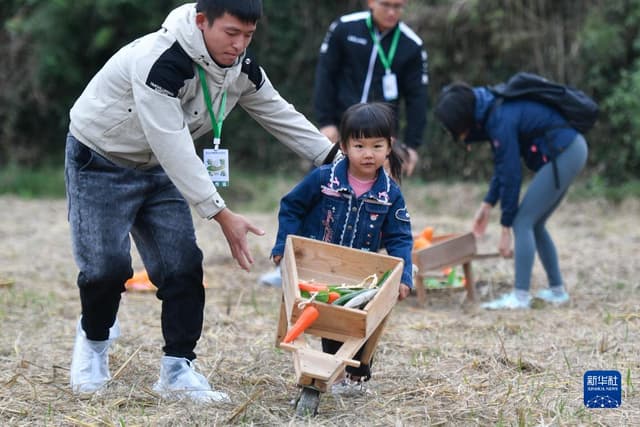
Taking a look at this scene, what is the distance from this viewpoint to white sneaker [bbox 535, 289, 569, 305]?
6.50 m

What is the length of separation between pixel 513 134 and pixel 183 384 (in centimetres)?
308

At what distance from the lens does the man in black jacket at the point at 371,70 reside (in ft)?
22.4

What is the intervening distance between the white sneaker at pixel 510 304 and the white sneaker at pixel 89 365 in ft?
9.89

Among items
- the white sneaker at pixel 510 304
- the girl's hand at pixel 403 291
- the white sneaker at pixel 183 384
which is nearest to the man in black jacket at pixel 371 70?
the white sneaker at pixel 510 304

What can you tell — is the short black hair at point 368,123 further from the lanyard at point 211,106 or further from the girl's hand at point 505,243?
the girl's hand at point 505,243

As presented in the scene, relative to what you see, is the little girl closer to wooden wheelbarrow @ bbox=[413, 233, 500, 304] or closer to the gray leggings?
wooden wheelbarrow @ bbox=[413, 233, 500, 304]

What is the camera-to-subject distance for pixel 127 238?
4020 millimetres

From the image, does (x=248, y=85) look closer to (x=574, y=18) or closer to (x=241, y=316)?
(x=241, y=316)

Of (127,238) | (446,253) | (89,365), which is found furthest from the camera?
(446,253)

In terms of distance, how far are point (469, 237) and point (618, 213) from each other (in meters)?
4.60

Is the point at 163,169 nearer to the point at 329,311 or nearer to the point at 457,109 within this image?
the point at 329,311

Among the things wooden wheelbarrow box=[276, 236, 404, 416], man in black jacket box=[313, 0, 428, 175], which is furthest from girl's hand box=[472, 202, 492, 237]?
wooden wheelbarrow box=[276, 236, 404, 416]

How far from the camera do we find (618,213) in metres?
10.4

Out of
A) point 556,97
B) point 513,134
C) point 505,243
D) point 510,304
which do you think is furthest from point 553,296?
point 556,97
